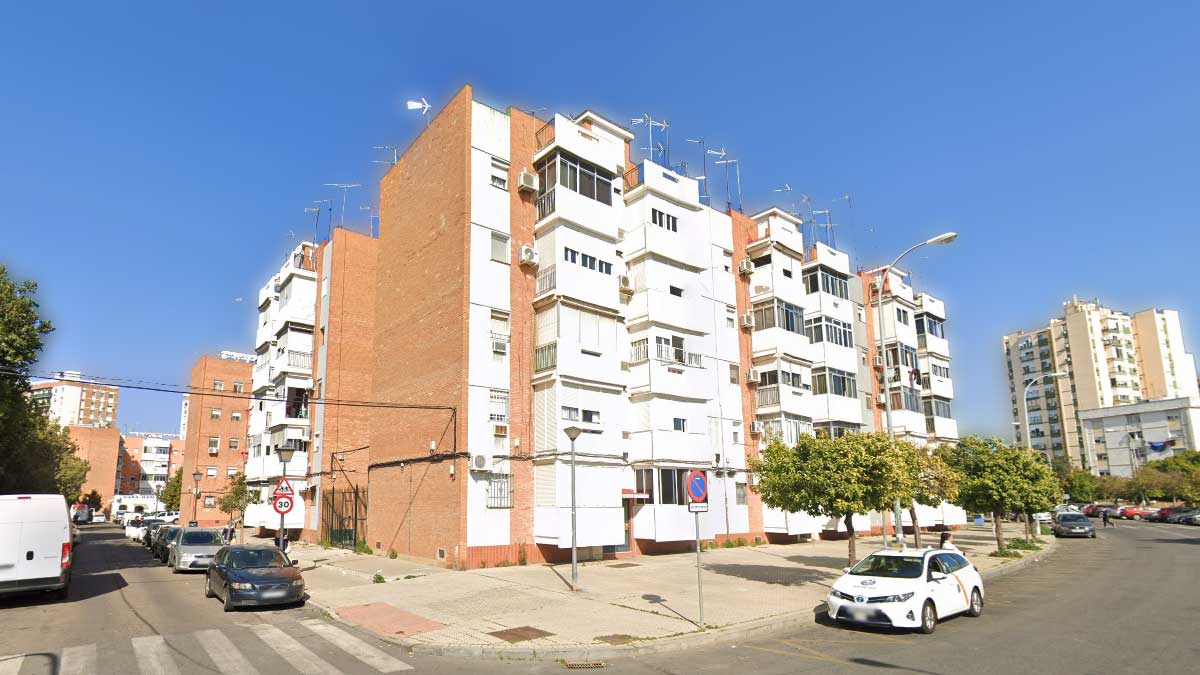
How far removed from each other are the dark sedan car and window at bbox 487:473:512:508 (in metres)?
7.52

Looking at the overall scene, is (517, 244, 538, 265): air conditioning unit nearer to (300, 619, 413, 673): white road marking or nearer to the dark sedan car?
the dark sedan car

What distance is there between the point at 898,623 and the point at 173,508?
249 feet

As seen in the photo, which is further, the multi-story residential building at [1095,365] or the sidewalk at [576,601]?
the multi-story residential building at [1095,365]

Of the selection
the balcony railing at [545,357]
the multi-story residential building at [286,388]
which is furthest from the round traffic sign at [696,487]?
the multi-story residential building at [286,388]

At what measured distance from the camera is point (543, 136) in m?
27.8

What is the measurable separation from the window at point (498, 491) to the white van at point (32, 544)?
11.2m

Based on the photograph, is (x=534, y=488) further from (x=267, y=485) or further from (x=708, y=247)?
(x=267, y=485)

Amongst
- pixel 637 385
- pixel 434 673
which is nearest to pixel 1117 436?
pixel 637 385

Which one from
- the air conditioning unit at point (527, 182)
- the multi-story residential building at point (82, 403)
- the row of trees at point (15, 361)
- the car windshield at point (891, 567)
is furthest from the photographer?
the multi-story residential building at point (82, 403)

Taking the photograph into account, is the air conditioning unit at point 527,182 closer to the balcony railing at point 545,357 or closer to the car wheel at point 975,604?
the balcony railing at point 545,357

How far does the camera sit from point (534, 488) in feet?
Answer: 80.4

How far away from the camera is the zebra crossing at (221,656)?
987cm

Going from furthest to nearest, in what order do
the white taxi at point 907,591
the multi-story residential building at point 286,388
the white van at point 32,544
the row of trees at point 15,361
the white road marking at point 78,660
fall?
the multi-story residential building at point 286,388
the row of trees at point 15,361
the white van at point 32,544
the white taxi at point 907,591
the white road marking at point 78,660

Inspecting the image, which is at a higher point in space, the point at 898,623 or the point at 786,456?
the point at 786,456
